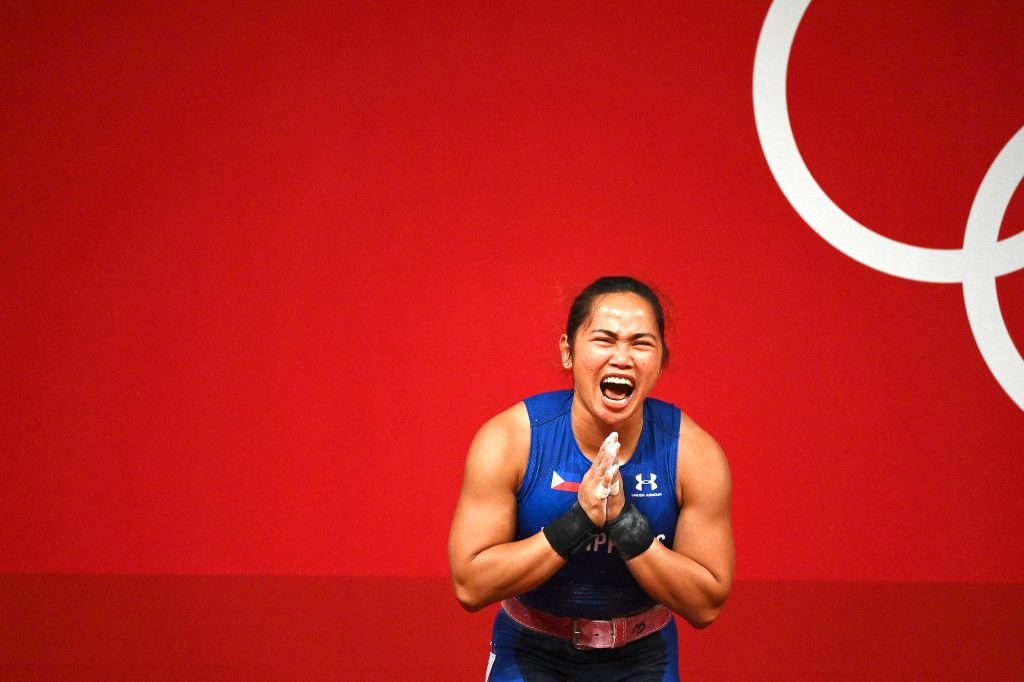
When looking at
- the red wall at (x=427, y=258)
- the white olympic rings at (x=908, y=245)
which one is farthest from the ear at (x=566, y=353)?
the white olympic rings at (x=908, y=245)

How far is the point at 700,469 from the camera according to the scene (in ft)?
6.30

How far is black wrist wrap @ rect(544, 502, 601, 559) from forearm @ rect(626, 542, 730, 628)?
9 cm

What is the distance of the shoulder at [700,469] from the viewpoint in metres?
1.91

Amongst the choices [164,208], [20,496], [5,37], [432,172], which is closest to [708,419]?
[432,172]

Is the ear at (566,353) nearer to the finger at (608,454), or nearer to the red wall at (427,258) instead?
the finger at (608,454)

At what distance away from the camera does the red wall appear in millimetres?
3100

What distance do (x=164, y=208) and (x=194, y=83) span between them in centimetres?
39

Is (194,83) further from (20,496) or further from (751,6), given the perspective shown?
(751,6)

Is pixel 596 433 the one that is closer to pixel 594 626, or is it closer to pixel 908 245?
pixel 594 626

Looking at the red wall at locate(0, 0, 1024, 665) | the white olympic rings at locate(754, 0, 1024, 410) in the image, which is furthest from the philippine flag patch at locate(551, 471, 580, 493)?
the white olympic rings at locate(754, 0, 1024, 410)

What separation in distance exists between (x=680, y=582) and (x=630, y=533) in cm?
14

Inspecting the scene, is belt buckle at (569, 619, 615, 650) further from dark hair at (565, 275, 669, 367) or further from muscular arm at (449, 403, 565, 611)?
dark hair at (565, 275, 669, 367)

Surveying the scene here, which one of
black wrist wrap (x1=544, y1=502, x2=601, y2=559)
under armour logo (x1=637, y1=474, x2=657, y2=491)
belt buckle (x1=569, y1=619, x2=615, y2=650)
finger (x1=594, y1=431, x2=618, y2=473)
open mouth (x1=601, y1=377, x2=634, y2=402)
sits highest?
open mouth (x1=601, y1=377, x2=634, y2=402)

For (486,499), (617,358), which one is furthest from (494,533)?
(617,358)
